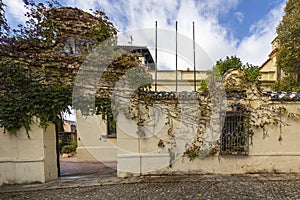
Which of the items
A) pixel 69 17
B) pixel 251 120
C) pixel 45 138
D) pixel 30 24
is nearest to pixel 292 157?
Result: pixel 251 120

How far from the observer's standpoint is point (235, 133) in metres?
5.09

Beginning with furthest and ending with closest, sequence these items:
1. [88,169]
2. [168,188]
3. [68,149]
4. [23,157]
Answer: [68,149] < [88,169] < [23,157] < [168,188]

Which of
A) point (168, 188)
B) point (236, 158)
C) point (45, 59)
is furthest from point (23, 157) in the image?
point (236, 158)

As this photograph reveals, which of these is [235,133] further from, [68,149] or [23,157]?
[68,149]

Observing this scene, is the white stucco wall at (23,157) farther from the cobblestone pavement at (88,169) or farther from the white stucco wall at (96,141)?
the white stucco wall at (96,141)

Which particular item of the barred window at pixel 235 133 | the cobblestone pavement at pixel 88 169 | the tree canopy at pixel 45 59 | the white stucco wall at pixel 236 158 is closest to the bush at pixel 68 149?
the cobblestone pavement at pixel 88 169

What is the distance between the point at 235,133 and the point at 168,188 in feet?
8.39

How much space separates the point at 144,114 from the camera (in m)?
4.95

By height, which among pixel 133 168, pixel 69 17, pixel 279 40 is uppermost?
pixel 279 40

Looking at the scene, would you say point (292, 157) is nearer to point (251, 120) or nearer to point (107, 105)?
point (251, 120)

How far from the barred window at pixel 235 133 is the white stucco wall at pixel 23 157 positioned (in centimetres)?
498

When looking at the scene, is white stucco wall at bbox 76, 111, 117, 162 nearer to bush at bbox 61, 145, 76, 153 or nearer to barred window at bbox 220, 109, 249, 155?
bush at bbox 61, 145, 76, 153

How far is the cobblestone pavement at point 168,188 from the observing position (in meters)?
3.69

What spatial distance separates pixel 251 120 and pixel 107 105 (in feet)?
13.6
